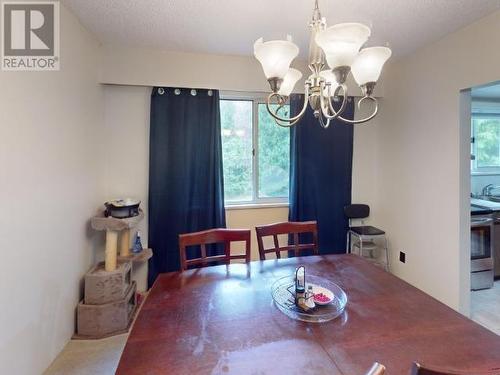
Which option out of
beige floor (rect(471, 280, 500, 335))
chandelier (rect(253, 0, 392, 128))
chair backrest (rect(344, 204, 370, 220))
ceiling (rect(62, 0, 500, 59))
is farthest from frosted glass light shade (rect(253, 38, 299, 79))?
beige floor (rect(471, 280, 500, 335))

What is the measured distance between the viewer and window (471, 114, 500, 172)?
4.02 meters

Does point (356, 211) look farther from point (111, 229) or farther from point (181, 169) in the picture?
point (111, 229)

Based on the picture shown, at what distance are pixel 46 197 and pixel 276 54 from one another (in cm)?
166

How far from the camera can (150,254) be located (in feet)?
8.55

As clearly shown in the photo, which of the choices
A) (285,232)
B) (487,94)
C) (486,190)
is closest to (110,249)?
(285,232)

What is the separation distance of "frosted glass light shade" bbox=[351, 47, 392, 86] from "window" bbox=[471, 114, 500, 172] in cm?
377

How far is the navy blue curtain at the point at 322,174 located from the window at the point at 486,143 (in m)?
2.25

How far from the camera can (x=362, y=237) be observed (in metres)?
3.04

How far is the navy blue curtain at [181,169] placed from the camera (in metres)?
2.74

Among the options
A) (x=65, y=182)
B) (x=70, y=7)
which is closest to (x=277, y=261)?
(x=65, y=182)

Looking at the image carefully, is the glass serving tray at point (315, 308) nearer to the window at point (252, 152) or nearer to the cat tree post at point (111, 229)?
the cat tree post at point (111, 229)

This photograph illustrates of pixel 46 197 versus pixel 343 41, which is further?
pixel 46 197

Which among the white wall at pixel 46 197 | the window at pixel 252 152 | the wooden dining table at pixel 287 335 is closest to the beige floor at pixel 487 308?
the wooden dining table at pixel 287 335

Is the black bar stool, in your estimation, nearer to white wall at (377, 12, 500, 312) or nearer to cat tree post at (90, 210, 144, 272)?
white wall at (377, 12, 500, 312)
